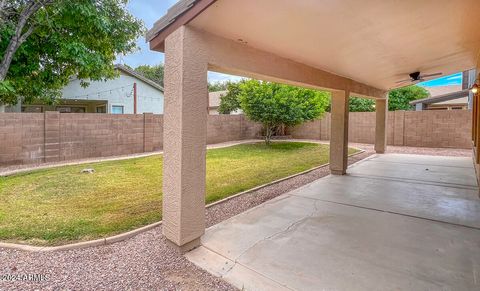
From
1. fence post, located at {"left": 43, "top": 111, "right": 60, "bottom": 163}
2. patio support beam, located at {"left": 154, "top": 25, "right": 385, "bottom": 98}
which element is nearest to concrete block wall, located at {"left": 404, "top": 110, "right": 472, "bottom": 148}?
patio support beam, located at {"left": 154, "top": 25, "right": 385, "bottom": 98}

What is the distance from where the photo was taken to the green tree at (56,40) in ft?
21.7

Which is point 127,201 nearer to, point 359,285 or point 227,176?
point 227,176

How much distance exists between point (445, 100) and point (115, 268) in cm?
1924

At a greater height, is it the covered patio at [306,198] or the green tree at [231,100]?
the green tree at [231,100]

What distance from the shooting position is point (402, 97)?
20.9 m

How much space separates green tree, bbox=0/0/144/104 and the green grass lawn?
96.1 inches

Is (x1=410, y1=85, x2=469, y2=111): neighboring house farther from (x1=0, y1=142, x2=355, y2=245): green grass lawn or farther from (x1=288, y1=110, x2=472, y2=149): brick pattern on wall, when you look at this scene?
(x1=0, y1=142, x2=355, y2=245): green grass lawn

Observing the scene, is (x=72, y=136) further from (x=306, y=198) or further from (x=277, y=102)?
(x=277, y=102)

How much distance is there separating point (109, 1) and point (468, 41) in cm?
919

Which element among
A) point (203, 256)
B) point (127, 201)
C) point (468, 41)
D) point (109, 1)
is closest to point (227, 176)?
point (127, 201)

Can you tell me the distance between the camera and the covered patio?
9.17 ft

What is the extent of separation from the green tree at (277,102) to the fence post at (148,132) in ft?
14.5

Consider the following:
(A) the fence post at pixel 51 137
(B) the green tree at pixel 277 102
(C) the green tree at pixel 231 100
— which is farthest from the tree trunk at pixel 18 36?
(C) the green tree at pixel 231 100

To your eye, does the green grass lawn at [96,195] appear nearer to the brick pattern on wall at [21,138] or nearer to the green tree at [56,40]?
the brick pattern on wall at [21,138]
